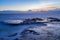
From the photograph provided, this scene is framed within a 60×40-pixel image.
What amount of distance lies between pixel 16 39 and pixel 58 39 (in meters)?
3.62

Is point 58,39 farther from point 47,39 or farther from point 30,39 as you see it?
point 30,39

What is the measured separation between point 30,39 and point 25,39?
19.2 inches

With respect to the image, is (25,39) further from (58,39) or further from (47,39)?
(58,39)

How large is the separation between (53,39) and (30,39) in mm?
1988

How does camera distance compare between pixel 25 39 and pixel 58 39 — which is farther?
pixel 25 39

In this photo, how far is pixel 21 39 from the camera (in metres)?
10.7

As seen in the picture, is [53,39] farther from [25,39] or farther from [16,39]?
[16,39]

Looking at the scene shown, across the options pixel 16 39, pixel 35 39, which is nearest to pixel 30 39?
pixel 35 39

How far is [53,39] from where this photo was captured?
33.3ft

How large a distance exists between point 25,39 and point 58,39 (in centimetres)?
288

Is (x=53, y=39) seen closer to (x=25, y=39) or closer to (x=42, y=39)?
(x=42, y=39)

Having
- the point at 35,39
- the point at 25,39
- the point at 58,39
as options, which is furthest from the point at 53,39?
the point at 25,39

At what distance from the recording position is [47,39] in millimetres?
10227

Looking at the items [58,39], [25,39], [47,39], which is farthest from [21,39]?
[58,39]
